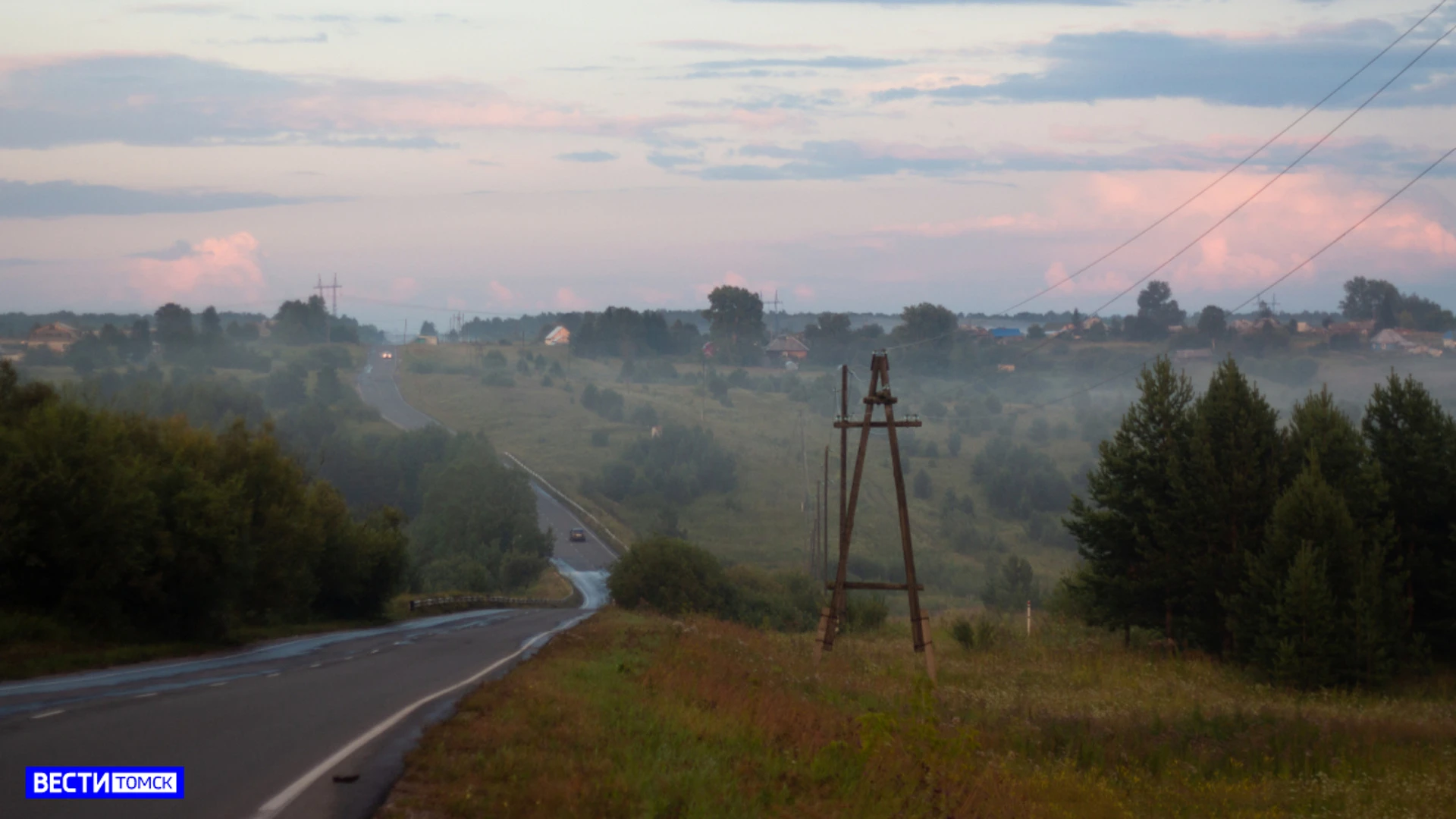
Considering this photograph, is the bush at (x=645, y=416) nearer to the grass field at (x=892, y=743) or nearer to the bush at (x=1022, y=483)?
the bush at (x=1022, y=483)

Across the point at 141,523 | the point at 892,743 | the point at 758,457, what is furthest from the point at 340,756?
the point at 758,457

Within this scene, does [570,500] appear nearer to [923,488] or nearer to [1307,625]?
[923,488]

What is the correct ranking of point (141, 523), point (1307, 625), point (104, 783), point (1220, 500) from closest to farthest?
point (104, 783)
point (141, 523)
point (1307, 625)
point (1220, 500)

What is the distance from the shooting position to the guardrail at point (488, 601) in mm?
51031

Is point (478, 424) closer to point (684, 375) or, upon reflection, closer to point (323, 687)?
point (684, 375)

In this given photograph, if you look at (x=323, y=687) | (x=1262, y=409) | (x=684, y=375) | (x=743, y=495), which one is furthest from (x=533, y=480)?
(x=323, y=687)

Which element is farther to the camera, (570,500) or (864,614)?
(570,500)

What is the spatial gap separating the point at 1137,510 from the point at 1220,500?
2642mm

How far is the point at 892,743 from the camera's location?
37.5 feet

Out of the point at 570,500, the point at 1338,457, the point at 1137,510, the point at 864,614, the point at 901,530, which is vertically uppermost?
the point at 1338,457

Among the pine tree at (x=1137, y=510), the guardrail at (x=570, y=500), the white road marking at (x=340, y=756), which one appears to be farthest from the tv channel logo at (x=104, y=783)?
the guardrail at (x=570, y=500)

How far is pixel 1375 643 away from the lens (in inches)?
996

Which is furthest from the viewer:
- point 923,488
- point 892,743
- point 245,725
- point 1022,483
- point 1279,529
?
point 1022,483

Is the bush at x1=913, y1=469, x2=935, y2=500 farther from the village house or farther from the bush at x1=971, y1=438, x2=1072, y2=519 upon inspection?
the village house
